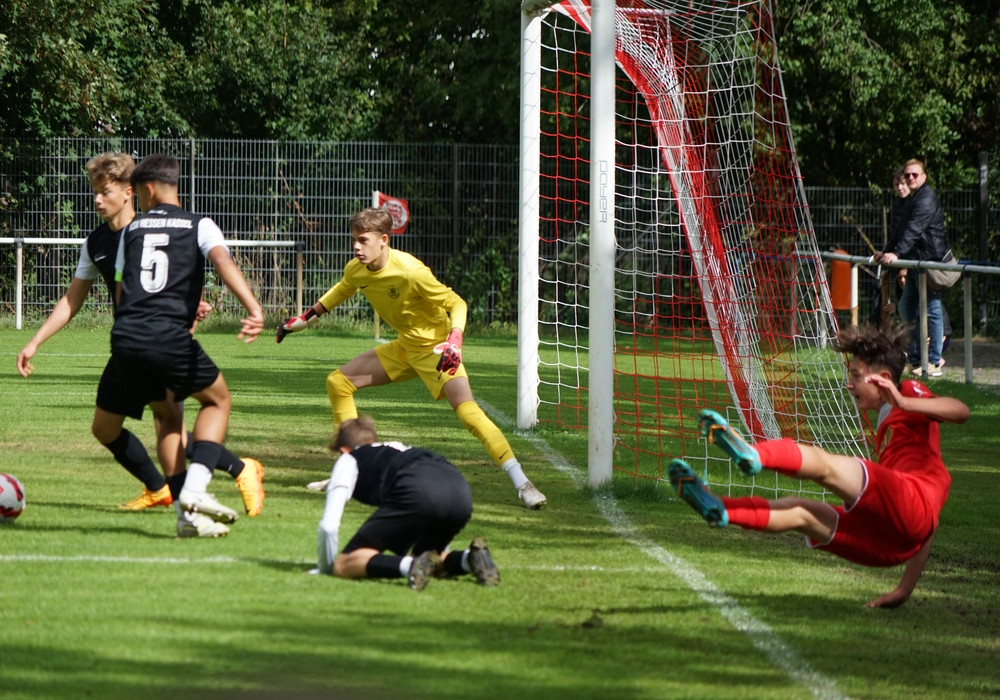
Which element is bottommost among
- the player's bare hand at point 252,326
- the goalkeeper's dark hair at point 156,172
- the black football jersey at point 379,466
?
the black football jersey at point 379,466

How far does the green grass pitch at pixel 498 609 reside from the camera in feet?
12.8

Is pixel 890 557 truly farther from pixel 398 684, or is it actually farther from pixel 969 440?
pixel 969 440

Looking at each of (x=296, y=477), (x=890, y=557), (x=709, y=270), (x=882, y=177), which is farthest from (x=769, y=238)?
(x=882, y=177)

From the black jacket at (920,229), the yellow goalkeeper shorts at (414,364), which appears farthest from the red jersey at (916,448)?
the black jacket at (920,229)

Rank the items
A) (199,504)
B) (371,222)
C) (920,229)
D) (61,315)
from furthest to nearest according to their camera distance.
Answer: (920,229) < (371,222) < (61,315) < (199,504)

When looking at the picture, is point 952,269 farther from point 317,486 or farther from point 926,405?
point 926,405

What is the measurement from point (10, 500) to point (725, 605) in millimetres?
3336

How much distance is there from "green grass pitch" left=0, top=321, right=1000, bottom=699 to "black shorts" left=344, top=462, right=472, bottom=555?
0.60 feet

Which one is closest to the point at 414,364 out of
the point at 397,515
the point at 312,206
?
the point at 397,515

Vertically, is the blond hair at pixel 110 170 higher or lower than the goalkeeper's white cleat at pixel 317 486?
higher

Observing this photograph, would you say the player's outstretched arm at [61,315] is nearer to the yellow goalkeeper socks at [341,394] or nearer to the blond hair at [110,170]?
the blond hair at [110,170]

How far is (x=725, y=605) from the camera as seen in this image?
4941mm

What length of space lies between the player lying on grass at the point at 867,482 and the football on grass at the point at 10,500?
10.6ft

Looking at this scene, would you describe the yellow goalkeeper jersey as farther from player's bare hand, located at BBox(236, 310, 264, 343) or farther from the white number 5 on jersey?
the white number 5 on jersey
